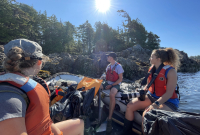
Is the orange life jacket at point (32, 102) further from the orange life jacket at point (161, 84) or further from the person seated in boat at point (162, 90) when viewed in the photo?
the orange life jacket at point (161, 84)

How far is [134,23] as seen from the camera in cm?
2723

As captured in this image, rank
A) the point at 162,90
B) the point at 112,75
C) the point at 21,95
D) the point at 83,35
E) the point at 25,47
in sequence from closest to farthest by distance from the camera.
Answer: the point at 21,95 → the point at 25,47 → the point at 162,90 → the point at 112,75 → the point at 83,35

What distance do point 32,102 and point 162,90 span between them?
2321 millimetres

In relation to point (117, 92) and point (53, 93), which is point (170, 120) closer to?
point (117, 92)

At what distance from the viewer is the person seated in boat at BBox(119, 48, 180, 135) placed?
203 cm

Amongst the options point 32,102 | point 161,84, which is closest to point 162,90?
point 161,84

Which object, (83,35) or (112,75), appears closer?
(112,75)

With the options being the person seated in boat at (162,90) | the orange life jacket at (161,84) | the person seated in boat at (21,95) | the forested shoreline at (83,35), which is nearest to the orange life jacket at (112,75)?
the person seated in boat at (162,90)

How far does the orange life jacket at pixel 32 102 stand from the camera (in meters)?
0.82

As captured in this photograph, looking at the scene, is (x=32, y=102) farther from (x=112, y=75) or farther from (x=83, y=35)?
(x=83, y=35)

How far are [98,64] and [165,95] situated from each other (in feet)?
27.1

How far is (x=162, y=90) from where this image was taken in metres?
2.22

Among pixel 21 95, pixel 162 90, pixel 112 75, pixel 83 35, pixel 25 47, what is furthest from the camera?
pixel 83 35

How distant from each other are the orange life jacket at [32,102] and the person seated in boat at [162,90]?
1.81m
